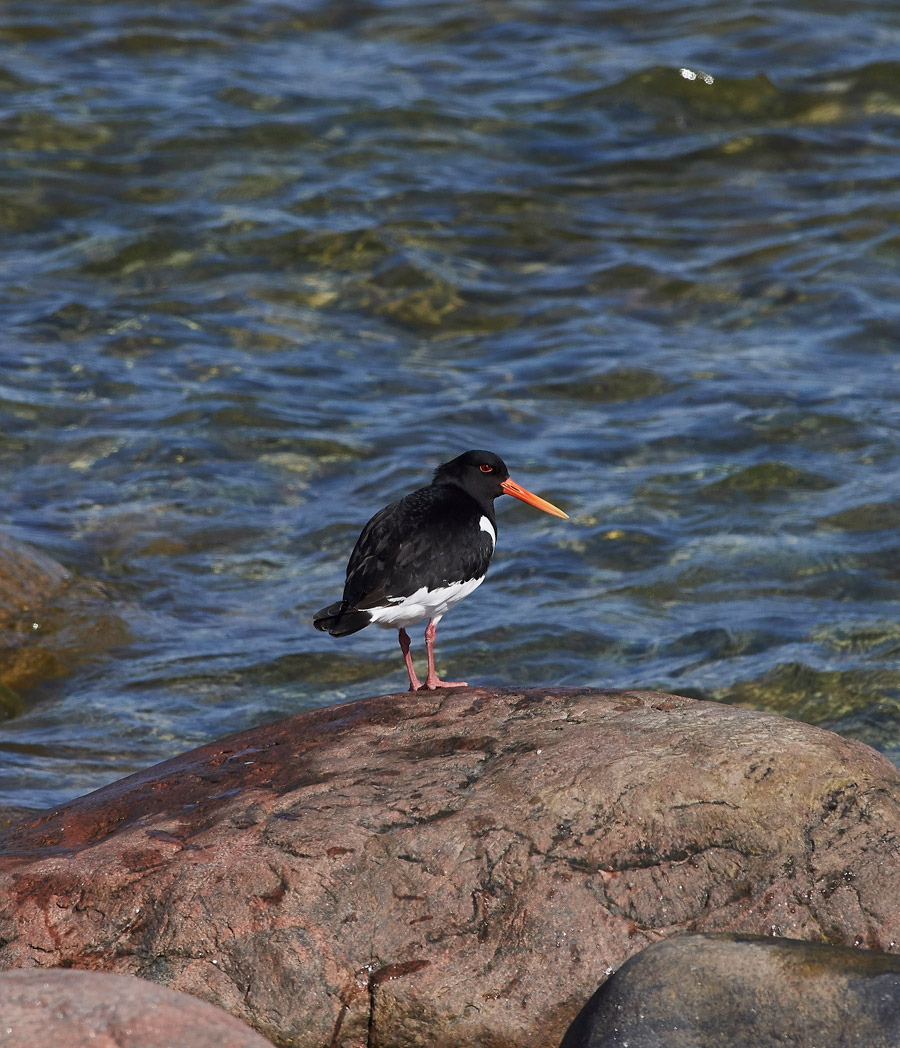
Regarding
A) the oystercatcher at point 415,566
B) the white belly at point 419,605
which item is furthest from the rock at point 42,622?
the white belly at point 419,605

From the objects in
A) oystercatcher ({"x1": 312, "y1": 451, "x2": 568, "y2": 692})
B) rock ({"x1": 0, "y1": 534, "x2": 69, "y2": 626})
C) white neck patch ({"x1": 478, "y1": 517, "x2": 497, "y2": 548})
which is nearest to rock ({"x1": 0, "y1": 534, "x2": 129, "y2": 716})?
rock ({"x1": 0, "y1": 534, "x2": 69, "y2": 626})

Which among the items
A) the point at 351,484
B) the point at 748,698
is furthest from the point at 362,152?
the point at 748,698

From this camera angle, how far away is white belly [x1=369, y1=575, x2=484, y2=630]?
17.7 ft

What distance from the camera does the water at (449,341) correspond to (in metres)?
7.86

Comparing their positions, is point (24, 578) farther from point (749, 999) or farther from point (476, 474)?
point (749, 999)

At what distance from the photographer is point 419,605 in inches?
214

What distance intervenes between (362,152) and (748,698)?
9.06 meters

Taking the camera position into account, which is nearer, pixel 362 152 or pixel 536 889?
pixel 536 889

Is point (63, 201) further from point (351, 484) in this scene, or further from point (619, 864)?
point (619, 864)

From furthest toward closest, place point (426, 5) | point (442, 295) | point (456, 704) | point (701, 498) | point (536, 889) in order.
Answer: point (426, 5), point (442, 295), point (701, 498), point (456, 704), point (536, 889)

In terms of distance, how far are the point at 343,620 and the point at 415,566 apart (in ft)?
1.17

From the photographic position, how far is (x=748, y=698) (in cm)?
737

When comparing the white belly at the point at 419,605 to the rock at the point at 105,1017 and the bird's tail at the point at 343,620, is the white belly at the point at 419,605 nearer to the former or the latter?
the bird's tail at the point at 343,620

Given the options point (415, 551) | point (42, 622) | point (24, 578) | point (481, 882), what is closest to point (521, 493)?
point (415, 551)
